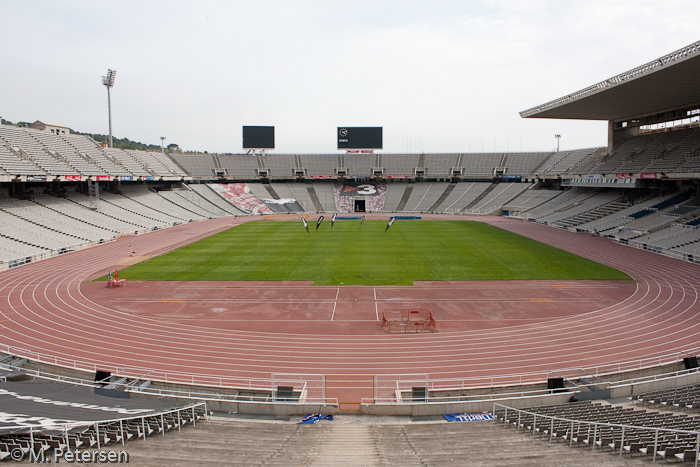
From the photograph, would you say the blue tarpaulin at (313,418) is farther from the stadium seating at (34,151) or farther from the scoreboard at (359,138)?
the scoreboard at (359,138)

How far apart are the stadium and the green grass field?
1.01 feet

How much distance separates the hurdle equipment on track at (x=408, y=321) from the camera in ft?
61.0

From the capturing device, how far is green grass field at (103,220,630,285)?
28.0 metres

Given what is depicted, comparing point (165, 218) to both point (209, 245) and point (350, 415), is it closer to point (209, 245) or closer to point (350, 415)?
point (209, 245)

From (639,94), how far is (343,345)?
3888 cm

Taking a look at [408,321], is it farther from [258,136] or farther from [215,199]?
[258,136]

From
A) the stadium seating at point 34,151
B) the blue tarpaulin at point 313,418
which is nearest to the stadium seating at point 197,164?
the stadium seating at point 34,151

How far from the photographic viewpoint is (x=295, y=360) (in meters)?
15.7

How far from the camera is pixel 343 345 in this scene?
671 inches

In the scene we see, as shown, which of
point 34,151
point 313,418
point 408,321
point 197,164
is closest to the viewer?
point 313,418

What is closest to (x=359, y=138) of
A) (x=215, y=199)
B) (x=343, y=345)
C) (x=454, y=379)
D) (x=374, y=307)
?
(x=215, y=199)

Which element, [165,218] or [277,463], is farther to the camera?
[165,218]

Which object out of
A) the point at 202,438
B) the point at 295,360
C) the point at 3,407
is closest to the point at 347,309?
the point at 295,360

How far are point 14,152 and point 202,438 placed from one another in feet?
161
